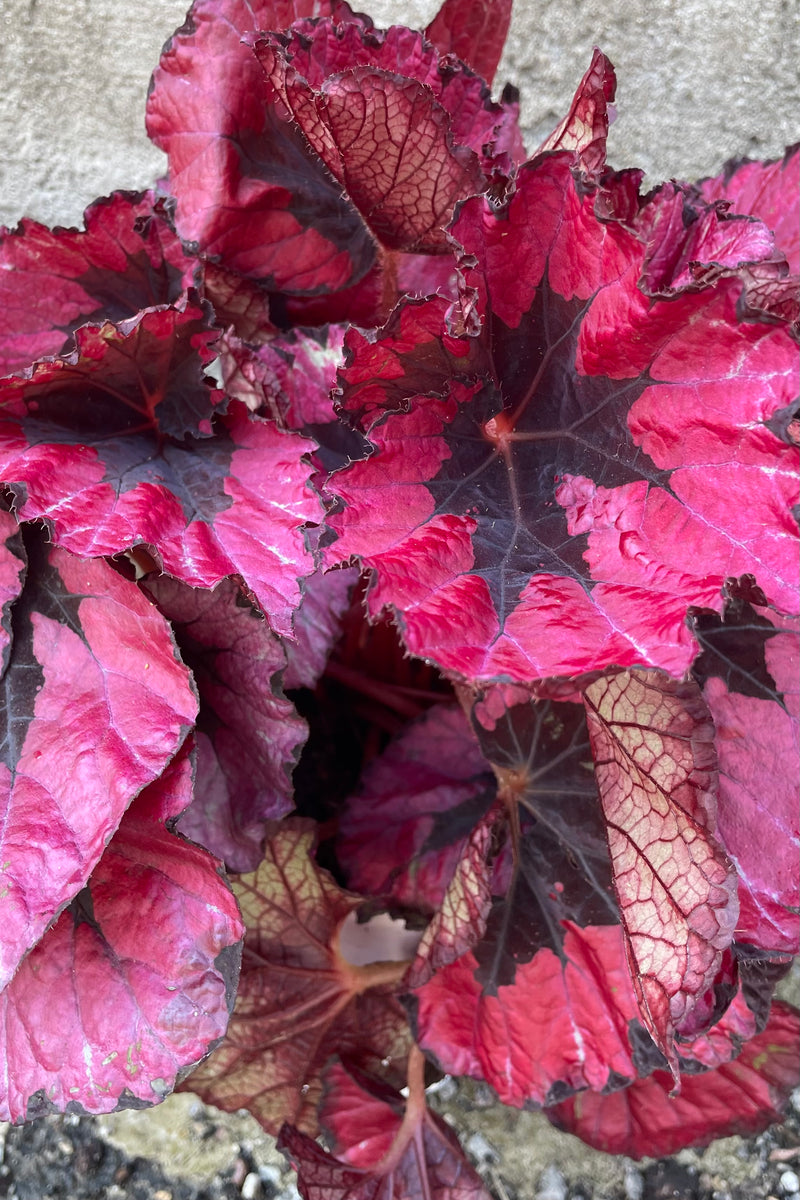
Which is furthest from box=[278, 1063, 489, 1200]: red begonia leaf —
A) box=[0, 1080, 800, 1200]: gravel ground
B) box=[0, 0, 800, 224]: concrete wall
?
box=[0, 0, 800, 224]: concrete wall

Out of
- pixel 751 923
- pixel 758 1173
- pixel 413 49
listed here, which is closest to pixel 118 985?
pixel 751 923

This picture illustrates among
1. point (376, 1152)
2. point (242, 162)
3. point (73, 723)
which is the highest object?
point (242, 162)

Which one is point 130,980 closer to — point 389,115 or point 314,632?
point 314,632

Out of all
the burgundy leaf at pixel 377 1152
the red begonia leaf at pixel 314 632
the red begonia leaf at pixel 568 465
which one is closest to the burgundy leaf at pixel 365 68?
the red begonia leaf at pixel 568 465

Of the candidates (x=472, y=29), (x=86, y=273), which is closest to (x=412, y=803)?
(x=86, y=273)

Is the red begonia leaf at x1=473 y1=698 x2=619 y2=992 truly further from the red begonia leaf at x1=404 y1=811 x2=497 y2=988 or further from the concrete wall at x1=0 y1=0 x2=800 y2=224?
the concrete wall at x1=0 y1=0 x2=800 y2=224
